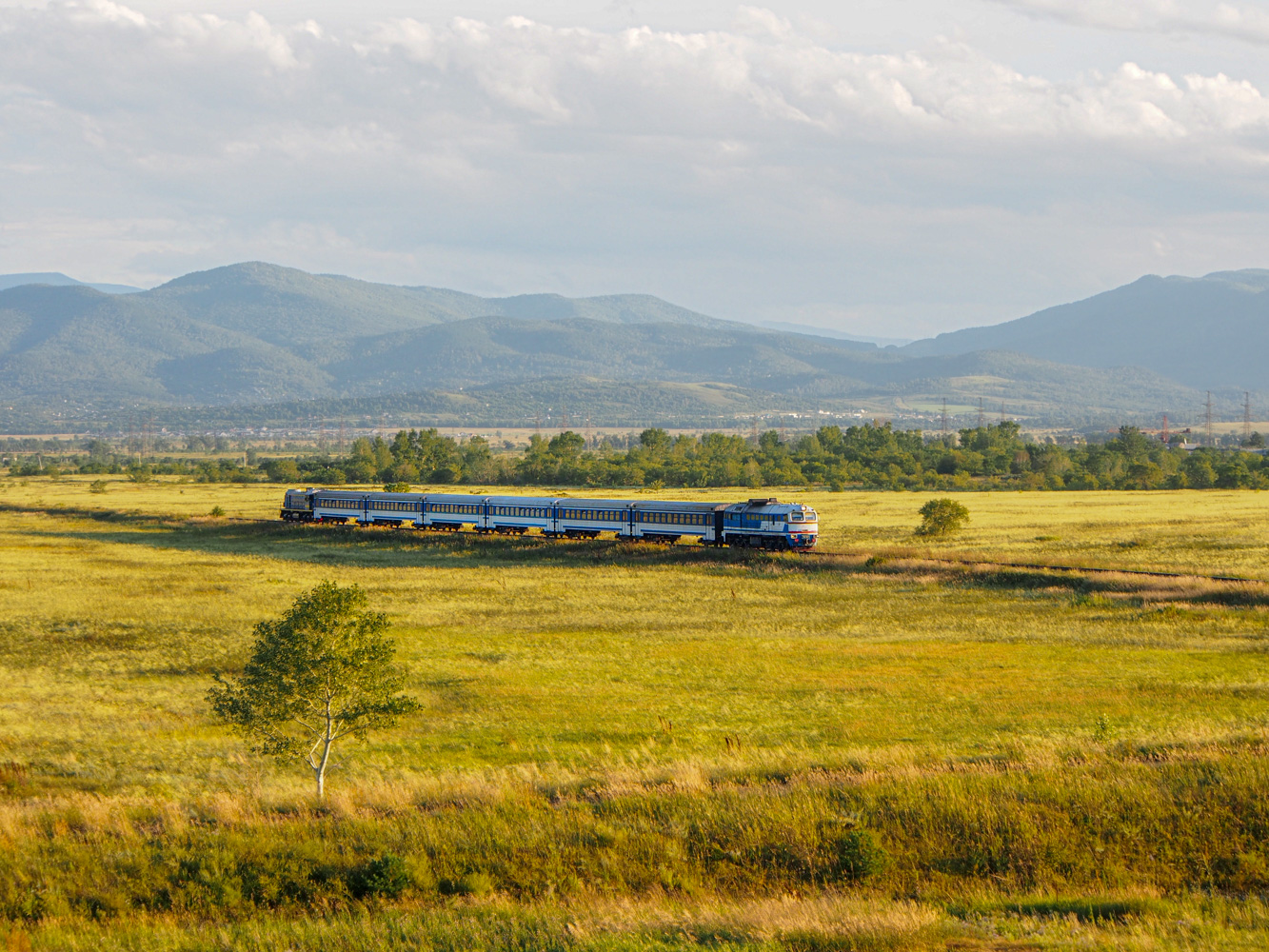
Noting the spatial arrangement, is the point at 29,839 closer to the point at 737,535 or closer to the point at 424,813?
the point at 424,813

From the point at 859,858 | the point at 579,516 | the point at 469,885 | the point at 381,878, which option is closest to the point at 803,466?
the point at 579,516

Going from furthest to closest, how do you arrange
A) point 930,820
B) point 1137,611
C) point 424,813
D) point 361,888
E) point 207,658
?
point 1137,611
point 207,658
point 424,813
point 930,820
point 361,888

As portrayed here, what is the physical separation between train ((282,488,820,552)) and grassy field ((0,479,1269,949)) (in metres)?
4.50

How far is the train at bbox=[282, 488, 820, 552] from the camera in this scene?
222ft

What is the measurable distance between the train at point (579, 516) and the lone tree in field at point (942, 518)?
426 inches

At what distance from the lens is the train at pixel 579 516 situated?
67812 millimetres

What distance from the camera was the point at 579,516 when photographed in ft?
257

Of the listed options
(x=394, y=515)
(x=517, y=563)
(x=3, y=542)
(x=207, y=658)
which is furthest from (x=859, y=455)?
(x=207, y=658)

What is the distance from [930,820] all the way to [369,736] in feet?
59.4

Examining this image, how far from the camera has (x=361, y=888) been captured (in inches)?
572

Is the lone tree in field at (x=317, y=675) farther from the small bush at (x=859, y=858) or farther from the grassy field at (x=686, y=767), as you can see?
the small bush at (x=859, y=858)

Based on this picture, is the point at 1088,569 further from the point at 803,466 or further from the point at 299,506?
the point at 803,466

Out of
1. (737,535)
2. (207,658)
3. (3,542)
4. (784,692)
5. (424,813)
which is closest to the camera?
(424,813)

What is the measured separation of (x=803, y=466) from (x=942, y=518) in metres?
87.8
